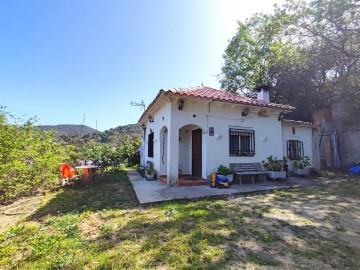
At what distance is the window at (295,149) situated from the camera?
36.5 ft

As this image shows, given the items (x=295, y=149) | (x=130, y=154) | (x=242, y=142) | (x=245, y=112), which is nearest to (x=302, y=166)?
(x=295, y=149)

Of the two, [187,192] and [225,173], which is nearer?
[187,192]

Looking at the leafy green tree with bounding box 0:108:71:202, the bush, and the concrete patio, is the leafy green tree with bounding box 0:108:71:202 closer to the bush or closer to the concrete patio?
the concrete patio

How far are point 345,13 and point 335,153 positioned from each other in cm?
929

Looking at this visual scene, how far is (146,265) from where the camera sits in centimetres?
273

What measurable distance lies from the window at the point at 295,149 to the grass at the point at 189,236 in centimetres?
543

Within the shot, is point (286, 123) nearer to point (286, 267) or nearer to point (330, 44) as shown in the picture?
point (330, 44)

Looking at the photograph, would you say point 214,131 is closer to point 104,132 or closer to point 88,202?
point 88,202

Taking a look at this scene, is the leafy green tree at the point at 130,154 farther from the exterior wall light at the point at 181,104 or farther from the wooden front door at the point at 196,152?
the exterior wall light at the point at 181,104

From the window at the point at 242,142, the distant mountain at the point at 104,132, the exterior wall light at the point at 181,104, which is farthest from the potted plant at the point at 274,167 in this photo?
the distant mountain at the point at 104,132

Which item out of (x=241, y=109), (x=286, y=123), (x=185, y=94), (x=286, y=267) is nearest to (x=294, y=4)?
(x=286, y=123)

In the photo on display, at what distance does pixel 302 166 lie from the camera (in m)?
10.8

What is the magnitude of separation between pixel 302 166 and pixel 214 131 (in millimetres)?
5795

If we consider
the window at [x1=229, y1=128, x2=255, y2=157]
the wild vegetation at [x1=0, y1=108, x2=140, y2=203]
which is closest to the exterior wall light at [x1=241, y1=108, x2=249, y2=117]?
the window at [x1=229, y1=128, x2=255, y2=157]
